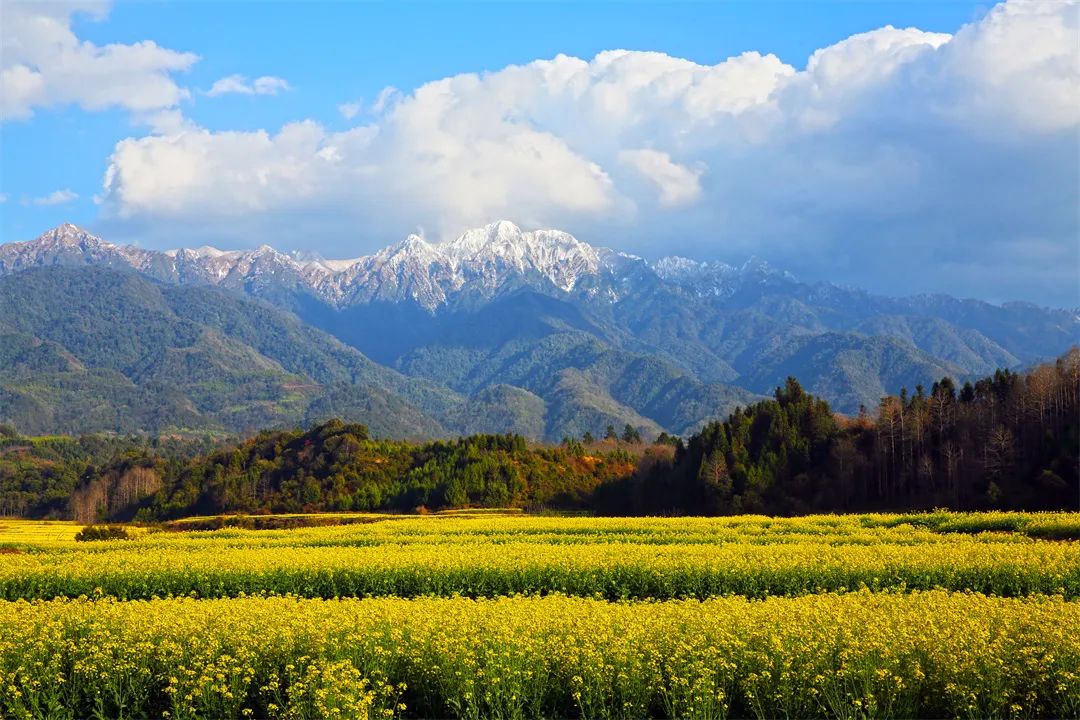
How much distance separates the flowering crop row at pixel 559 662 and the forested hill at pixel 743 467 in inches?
2098

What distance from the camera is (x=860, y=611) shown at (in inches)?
736

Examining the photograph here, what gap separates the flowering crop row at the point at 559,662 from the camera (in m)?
15.1

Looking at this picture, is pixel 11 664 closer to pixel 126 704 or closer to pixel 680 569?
pixel 126 704

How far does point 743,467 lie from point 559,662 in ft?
229

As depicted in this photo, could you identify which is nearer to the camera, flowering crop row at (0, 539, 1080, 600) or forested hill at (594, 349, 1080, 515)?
flowering crop row at (0, 539, 1080, 600)

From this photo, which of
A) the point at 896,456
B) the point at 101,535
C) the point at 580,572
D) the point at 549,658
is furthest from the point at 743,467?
the point at 549,658

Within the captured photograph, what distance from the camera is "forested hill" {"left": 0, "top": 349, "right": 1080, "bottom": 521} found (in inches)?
2783

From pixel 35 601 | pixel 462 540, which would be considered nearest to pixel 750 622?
pixel 35 601

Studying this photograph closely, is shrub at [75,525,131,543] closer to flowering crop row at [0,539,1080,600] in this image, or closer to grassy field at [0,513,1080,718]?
flowering crop row at [0,539,1080,600]

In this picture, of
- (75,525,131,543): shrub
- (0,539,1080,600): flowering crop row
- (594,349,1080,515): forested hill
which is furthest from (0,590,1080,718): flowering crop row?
(594,349,1080,515): forested hill

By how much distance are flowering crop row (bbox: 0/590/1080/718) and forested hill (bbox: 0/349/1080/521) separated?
175 ft

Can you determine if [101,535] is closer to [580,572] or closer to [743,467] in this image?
[580,572]

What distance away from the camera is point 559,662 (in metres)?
16.5

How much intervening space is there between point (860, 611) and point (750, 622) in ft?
9.03
